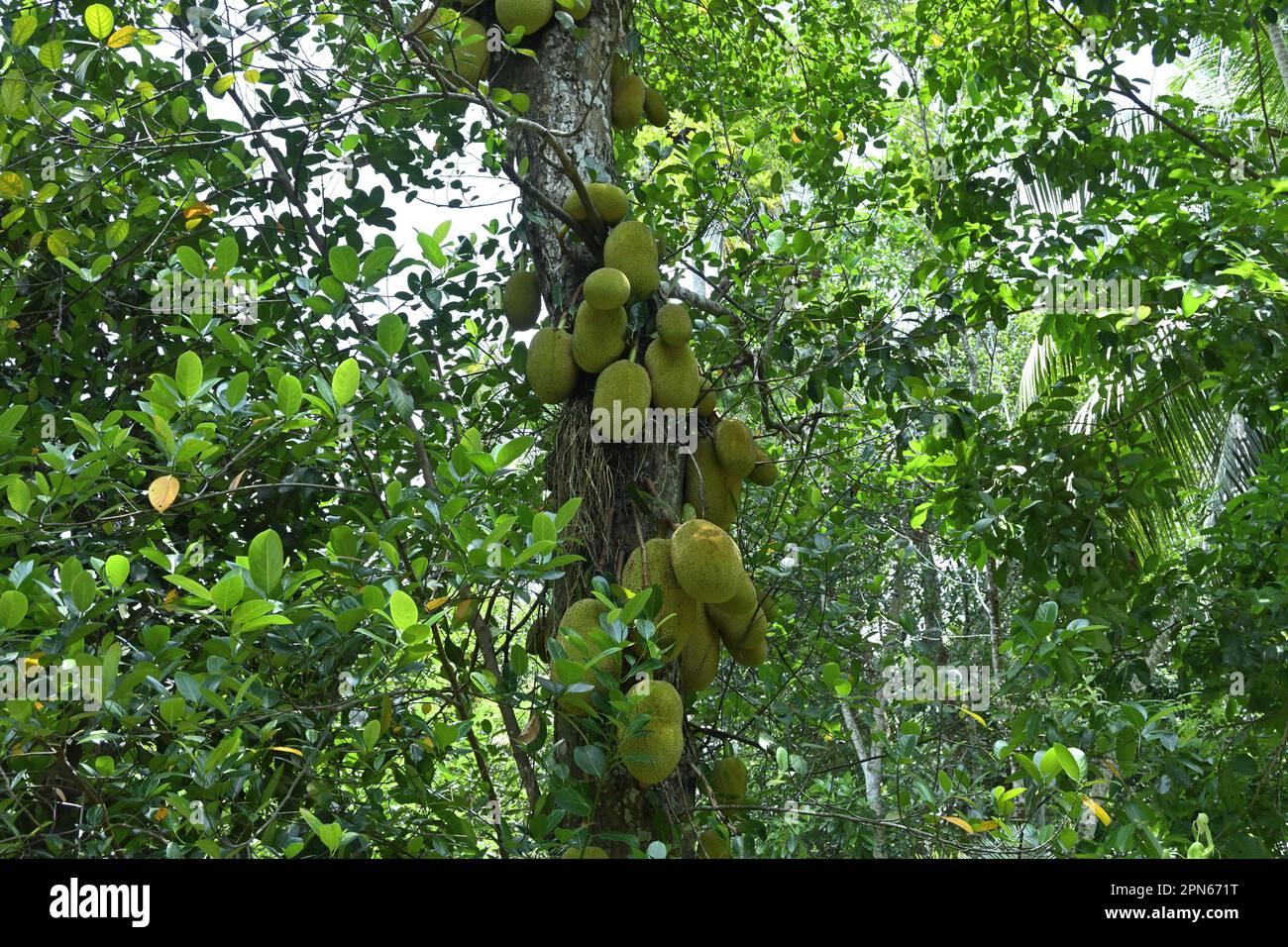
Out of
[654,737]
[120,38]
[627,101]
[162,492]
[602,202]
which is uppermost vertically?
[627,101]

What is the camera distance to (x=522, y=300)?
2053 mm

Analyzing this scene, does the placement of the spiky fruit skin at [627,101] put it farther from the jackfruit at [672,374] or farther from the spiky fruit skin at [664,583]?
the spiky fruit skin at [664,583]

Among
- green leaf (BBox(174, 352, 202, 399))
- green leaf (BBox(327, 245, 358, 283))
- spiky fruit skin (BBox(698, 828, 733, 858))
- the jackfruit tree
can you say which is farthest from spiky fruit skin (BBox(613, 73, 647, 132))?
spiky fruit skin (BBox(698, 828, 733, 858))

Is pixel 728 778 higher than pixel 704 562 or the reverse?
the reverse

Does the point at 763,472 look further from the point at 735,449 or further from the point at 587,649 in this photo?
the point at 587,649

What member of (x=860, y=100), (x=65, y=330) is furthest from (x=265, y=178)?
(x=860, y=100)

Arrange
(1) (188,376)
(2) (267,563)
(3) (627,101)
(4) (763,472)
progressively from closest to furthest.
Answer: (2) (267,563) → (1) (188,376) → (4) (763,472) → (3) (627,101)

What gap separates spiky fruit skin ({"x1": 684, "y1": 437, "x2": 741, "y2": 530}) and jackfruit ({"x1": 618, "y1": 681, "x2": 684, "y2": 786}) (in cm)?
43

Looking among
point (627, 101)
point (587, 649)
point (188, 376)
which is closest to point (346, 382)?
A: point (188, 376)

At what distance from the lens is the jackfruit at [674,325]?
1.87 meters

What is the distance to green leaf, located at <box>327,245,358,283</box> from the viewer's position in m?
1.52

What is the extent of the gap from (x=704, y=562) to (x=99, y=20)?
50.4 inches
